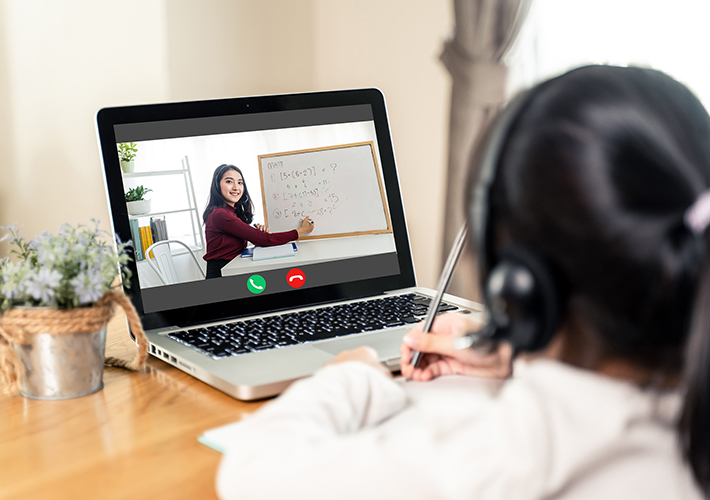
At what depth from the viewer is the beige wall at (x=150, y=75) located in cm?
158

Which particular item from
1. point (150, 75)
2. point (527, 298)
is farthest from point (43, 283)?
point (150, 75)

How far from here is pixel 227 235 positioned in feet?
2.87

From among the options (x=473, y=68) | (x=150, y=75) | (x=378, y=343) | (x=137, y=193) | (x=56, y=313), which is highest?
(x=150, y=75)

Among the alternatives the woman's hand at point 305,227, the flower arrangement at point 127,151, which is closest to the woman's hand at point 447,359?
the woman's hand at point 305,227

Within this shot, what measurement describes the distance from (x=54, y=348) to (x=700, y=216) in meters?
0.56

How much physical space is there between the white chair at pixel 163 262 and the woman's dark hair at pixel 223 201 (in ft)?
0.24

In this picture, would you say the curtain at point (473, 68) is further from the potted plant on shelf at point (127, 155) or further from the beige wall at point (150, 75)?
the potted plant on shelf at point (127, 155)

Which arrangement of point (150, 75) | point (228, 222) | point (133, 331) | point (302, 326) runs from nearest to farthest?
point (133, 331) < point (302, 326) < point (228, 222) < point (150, 75)

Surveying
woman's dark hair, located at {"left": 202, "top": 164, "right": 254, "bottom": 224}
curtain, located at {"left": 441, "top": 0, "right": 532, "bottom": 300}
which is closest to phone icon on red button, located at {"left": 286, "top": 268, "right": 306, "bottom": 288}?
woman's dark hair, located at {"left": 202, "top": 164, "right": 254, "bottom": 224}

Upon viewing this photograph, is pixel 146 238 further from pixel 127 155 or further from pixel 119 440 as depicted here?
pixel 119 440

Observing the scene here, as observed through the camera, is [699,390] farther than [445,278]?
No

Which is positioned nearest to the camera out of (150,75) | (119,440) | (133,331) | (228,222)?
(119,440)

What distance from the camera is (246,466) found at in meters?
0.40

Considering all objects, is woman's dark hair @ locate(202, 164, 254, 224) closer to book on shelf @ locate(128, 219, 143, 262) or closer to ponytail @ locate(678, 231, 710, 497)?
book on shelf @ locate(128, 219, 143, 262)
